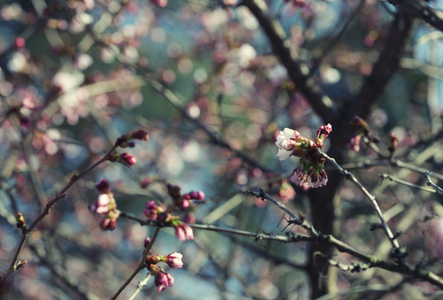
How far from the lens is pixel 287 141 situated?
139 centimetres

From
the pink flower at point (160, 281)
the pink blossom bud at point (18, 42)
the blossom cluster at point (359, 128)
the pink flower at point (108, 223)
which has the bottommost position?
the pink flower at point (160, 281)

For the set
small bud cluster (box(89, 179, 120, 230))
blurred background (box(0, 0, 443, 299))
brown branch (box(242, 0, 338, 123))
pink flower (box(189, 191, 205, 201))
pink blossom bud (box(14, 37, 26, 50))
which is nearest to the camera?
small bud cluster (box(89, 179, 120, 230))

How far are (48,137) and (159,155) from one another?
254 centimetres

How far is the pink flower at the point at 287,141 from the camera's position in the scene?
1.39 metres

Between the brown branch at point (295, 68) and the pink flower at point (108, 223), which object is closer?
the pink flower at point (108, 223)

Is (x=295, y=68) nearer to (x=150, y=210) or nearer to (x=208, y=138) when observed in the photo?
(x=208, y=138)

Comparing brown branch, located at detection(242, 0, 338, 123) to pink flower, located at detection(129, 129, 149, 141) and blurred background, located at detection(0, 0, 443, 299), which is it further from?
pink flower, located at detection(129, 129, 149, 141)

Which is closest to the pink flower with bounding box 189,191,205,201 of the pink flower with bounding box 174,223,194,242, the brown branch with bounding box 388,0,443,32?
the pink flower with bounding box 174,223,194,242

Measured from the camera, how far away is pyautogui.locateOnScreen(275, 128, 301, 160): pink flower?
1387mm

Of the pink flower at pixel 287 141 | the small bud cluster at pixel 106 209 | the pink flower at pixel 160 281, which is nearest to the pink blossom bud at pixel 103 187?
the small bud cluster at pixel 106 209

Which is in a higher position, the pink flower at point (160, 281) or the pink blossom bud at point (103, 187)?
the pink blossom bud at point (103, 187)

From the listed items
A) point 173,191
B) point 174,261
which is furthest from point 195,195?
point 174,261

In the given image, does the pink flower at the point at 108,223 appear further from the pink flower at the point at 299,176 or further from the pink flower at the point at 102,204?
the pink flower at the point at 299,176

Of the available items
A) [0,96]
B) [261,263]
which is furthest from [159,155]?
[0,96]
